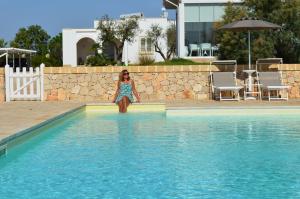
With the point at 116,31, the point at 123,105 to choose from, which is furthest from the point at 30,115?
the point at 116,31

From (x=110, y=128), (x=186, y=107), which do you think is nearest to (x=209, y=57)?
(x=186, y=107)

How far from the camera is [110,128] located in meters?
10.5

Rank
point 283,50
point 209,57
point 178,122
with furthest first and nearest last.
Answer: point 209,57, point 283,50, point 178,122

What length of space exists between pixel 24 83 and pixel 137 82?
3328 mm

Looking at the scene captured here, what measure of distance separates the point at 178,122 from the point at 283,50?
10789 millimetres

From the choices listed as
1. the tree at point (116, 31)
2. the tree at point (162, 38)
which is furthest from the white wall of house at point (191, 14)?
the tree at point (162, 38)

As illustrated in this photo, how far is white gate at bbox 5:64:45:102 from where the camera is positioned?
1564cm

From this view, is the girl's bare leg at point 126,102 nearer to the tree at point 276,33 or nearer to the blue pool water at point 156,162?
the blue pool water at point 156,162

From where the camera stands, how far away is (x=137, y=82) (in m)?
15.7

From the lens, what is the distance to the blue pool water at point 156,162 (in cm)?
538

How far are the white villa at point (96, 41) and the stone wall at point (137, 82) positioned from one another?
25307mm

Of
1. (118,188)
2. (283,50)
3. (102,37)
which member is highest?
(102,37)

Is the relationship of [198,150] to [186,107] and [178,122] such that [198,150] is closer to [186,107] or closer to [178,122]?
[178,122]

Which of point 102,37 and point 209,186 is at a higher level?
point 102,37
